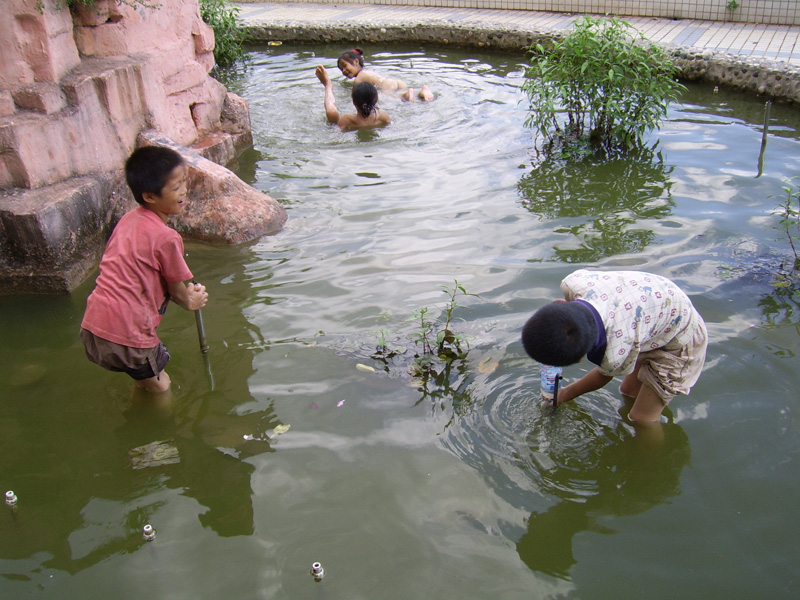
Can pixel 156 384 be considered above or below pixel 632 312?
below

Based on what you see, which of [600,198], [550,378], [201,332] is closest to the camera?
[550,378]

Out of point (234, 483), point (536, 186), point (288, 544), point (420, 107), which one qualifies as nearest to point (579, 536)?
point (288, 544)

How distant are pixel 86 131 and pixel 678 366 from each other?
435 centimetres

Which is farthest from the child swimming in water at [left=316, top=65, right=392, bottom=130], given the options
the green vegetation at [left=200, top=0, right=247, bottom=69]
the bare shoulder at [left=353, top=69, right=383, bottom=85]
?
the green vegetation at [left=200, top=0, right=247, bottom=69]

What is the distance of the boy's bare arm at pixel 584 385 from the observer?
3277 millimetres

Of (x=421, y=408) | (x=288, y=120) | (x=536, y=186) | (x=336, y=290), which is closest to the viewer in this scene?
(x=421, y=408)

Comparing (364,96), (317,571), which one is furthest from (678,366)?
(364,96)

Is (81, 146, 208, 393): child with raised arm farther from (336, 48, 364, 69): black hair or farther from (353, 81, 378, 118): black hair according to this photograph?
(336, 48, 364, 69): black hair

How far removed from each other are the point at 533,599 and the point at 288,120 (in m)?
6.76

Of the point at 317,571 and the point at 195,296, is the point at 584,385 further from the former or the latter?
the point at 195,296

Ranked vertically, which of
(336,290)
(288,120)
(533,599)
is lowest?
(533,599)

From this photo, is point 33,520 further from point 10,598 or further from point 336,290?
point 336,290

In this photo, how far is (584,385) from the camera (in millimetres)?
3322

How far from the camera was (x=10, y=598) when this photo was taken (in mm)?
2605
